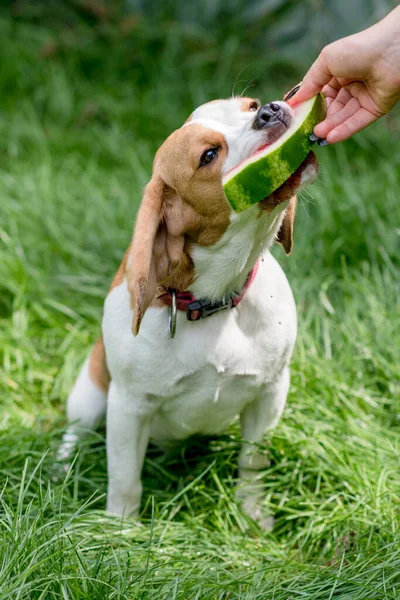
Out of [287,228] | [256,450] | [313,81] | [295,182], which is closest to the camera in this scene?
[295,182]

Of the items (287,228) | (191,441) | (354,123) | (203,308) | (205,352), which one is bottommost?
(191,441)

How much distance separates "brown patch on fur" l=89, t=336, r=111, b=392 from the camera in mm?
3812

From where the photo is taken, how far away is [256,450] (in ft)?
12.0

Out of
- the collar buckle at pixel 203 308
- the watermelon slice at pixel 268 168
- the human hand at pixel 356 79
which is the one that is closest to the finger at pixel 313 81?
the human hand at pixel 356 79

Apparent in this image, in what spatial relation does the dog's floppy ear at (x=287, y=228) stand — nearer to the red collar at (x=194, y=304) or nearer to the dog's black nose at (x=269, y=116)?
the red collar at (x=194, y=304)

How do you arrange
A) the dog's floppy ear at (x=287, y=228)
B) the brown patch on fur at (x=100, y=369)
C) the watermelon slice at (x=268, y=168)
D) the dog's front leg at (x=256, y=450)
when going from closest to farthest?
the watermelon slice at (x=268, y=168) → the dog's floppy ear at (x=287, y=228) → the dog's front leg at (x=256, y=450) → the brown patch on fur at (x=100, y=369)

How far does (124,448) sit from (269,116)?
1453mm

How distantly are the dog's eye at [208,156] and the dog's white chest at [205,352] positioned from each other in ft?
1.84

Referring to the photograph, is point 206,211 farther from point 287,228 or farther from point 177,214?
point 287,228

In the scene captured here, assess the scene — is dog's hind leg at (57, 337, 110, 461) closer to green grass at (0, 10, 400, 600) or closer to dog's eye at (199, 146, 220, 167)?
green grass at (0, 10, 400, 600)

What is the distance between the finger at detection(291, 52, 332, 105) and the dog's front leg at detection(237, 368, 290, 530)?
1.09 meters

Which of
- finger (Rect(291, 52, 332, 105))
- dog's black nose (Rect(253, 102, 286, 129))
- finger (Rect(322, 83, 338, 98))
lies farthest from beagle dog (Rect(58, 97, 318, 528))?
finger (Rect(322, 83, 338, 98))

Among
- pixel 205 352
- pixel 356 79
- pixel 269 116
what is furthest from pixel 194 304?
pixel 356 79

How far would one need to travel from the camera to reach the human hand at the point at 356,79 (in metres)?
3.03
